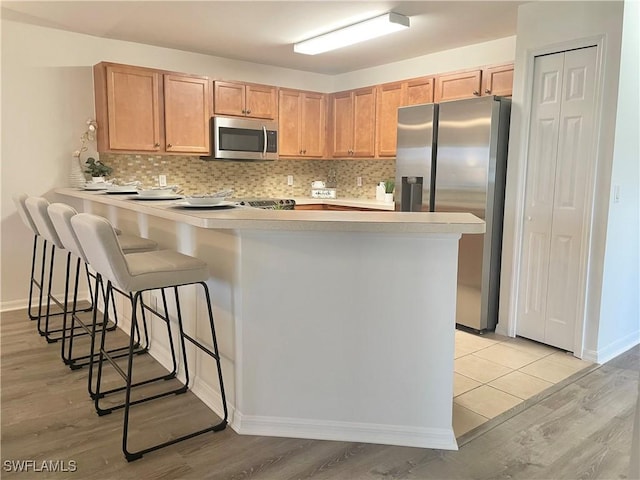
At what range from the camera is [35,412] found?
2.48 meters

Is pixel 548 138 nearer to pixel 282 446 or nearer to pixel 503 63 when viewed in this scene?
pixel 503 63

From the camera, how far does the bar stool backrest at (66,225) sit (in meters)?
2.54

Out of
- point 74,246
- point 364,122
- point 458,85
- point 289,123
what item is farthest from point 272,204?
point 74,246

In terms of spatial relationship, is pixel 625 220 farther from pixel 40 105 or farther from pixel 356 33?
pixel 40 105

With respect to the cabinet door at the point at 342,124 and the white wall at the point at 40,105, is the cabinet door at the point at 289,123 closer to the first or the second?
the cabinet door at the point at 342,124

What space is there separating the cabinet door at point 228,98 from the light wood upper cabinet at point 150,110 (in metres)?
0.11

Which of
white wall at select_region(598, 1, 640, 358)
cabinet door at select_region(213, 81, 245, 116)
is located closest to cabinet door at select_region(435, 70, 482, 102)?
white wall at select_region(598, 1, 640, 358)

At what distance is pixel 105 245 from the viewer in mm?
2018

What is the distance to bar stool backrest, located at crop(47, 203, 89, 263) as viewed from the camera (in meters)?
2.54

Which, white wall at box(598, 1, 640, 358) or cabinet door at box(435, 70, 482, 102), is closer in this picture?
white wall at box(598, 1, 640, 358)

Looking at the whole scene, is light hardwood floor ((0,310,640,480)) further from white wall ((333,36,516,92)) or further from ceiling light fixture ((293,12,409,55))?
white wall ((333,36,516,92))

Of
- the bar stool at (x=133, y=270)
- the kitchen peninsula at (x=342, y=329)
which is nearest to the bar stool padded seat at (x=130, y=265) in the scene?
the bar stool at (x=133, y=270)

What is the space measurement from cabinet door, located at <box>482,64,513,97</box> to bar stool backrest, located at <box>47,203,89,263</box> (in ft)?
11.4

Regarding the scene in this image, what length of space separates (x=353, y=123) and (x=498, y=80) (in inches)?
70.2
